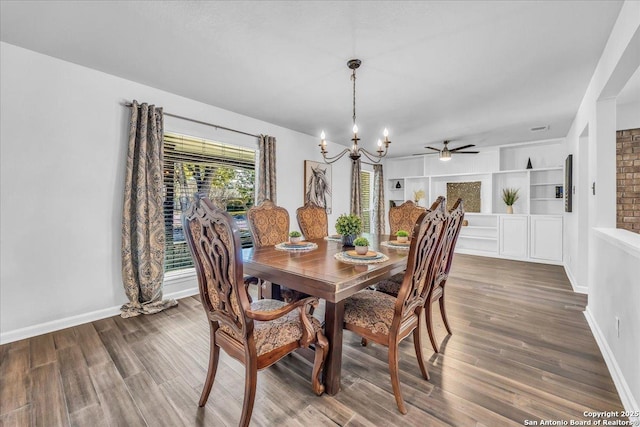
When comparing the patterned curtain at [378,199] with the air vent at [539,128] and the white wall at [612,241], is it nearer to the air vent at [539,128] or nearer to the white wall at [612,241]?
the air vent at [539,128]

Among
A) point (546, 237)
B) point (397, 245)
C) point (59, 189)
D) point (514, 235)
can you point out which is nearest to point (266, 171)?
point (59, 189)

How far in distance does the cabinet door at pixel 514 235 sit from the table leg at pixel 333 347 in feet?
18.2

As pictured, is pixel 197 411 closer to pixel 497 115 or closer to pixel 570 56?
pixel 570 56

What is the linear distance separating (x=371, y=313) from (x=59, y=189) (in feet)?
9.88

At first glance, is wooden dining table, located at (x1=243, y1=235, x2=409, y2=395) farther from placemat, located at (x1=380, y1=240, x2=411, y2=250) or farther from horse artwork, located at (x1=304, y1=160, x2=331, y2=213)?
horse artwork, located at (x1=304, y1=160, x2=331, y2=213)

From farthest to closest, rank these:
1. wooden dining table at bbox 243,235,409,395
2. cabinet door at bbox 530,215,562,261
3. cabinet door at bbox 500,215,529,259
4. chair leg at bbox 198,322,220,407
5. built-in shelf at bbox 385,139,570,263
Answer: cabinet door at bbox 500,215,529,259
built-in shelf at bbox 385,139,570,263
cabinet door at bbox 530,215,562,261
chair leg at bbox 198,322,220,407
wooden dining table at bbox 243,235,409,395

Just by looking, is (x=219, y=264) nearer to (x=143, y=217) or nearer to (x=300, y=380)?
(x=300, y=380)

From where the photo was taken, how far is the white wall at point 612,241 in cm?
159

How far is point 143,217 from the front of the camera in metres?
2.92

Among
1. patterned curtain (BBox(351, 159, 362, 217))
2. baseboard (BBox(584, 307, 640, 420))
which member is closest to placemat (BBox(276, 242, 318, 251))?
baseboard (BBox(584, 307, 640, 420))

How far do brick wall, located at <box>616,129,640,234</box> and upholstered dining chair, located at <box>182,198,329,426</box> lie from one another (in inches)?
161

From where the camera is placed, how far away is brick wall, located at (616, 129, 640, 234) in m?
3.28

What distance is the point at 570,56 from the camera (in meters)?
2.37

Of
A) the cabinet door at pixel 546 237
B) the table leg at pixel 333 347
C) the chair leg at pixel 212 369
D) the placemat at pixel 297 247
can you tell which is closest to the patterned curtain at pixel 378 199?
the cabinet door at pixel 546 237
